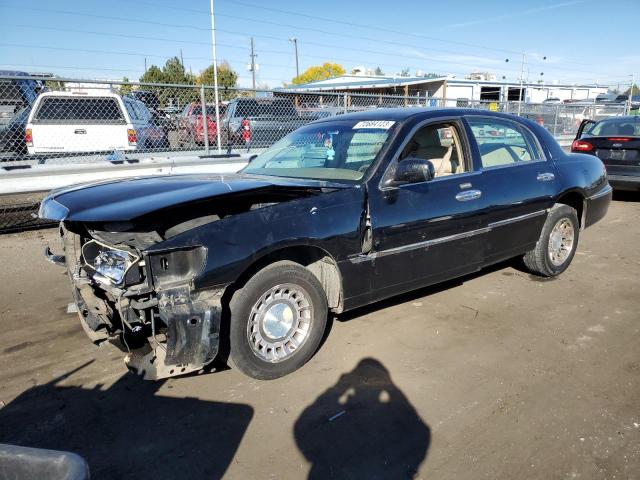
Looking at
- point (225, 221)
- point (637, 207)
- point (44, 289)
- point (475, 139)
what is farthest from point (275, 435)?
point (637, 207)

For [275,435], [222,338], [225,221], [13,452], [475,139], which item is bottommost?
[275,435]

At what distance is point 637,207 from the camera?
9.64 metres

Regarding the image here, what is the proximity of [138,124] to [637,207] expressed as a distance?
994 cm

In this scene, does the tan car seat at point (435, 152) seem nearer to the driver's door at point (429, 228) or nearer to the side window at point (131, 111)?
the driver's door at point (429, 228)

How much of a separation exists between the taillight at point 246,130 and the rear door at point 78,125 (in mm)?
2530

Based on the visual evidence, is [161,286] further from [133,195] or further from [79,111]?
[79,111]

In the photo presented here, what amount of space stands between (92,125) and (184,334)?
8017 millimetres

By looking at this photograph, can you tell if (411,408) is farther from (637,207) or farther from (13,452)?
(637,207)

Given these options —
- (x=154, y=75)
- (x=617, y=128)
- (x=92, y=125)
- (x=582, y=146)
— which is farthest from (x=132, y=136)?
(x=154, y=75)

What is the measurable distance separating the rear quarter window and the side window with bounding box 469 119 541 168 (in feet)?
24.2

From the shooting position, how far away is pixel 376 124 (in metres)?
4.23

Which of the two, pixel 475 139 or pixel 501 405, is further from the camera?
pixel 475 139

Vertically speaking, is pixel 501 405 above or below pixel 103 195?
below

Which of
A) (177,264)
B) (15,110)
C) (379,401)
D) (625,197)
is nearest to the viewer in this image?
(177,264)
